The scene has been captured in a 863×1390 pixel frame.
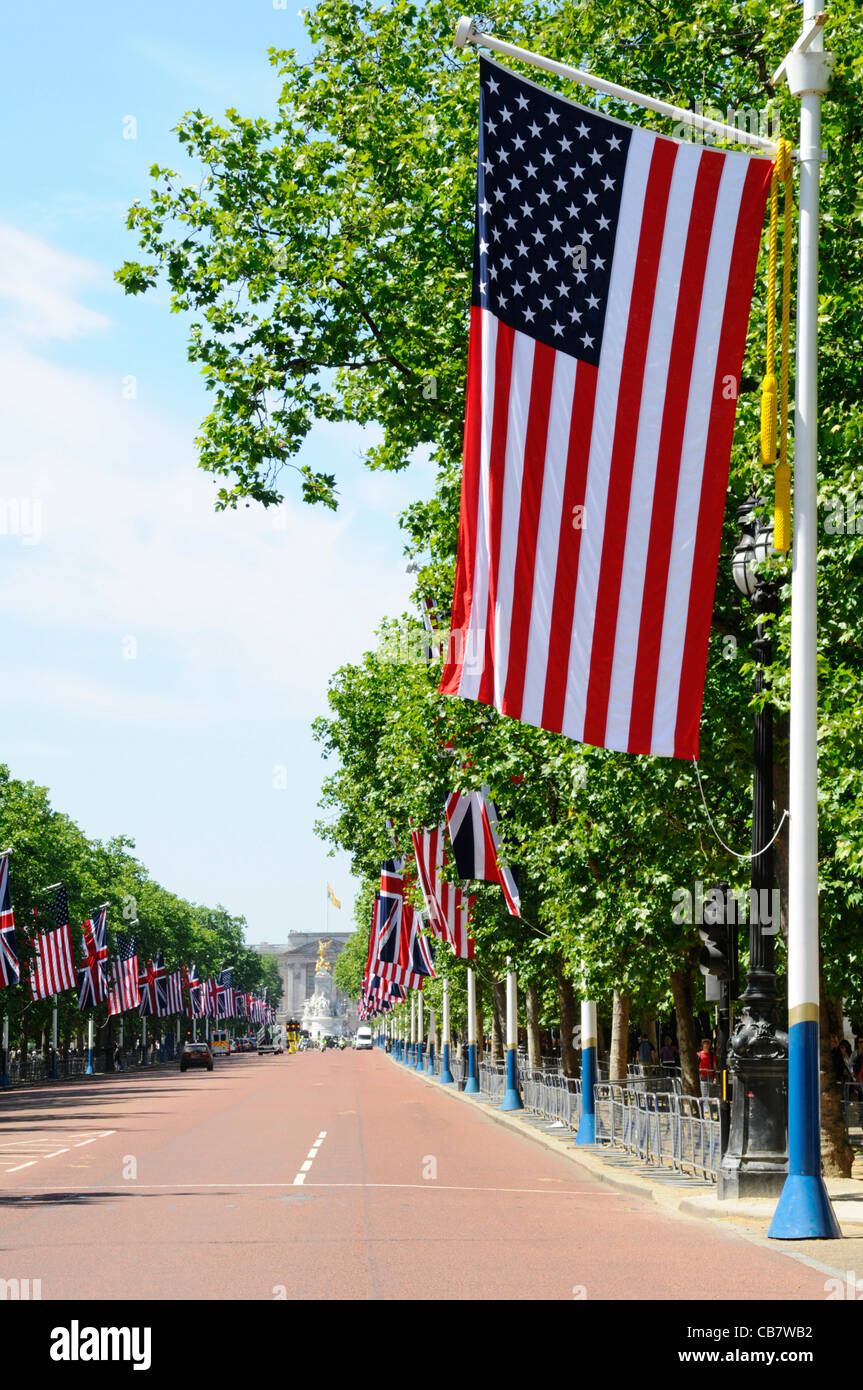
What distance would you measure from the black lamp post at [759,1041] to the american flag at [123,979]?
5975 cm

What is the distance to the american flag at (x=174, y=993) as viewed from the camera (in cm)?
9344

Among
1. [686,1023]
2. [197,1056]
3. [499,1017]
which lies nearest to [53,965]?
[499,1017]

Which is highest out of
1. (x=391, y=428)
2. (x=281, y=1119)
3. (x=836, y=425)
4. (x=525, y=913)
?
(x=391, y=428)

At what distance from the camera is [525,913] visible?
3934 centimetres

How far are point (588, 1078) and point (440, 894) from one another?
9.76 m

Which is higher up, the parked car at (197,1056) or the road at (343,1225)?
the road at (343,1225)

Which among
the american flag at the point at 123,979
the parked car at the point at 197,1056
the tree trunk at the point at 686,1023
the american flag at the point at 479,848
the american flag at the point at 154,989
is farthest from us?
the parked car at the point at 197,1056

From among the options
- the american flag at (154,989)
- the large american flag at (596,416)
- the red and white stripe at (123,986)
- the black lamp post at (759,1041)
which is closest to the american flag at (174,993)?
the american flag at (154,989)

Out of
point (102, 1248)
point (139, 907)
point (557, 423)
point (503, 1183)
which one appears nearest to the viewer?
point (557, 423)

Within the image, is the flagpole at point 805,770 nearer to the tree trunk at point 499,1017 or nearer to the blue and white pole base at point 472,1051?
the tree trunk at point 499,1017
